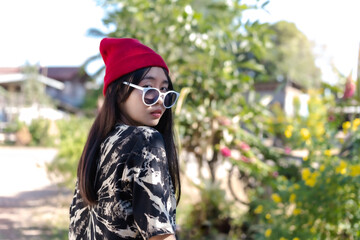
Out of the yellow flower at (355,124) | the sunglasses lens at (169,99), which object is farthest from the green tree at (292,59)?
the sunglasses lens at (169,99)

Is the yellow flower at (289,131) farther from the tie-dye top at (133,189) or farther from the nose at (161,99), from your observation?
the tie-dye top at (133,189)

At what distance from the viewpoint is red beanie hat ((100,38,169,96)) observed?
4.34 ft

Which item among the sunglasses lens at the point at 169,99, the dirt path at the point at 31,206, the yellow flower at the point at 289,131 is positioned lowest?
the dirt path at the point at 31,206

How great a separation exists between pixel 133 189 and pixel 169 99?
38 centimetres

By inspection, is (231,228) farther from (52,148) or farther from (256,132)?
(52,148)

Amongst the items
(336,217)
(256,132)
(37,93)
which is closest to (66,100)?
(37,93)

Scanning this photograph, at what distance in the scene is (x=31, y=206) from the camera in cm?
669

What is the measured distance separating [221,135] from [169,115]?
11.1 ft

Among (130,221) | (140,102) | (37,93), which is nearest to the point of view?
(130,221)

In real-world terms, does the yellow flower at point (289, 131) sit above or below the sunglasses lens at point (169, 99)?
below

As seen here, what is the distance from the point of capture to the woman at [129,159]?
1103mm

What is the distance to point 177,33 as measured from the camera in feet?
14.7

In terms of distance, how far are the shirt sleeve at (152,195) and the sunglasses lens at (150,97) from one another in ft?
0.67

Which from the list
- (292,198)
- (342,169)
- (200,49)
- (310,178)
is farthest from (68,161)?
(342,169)
